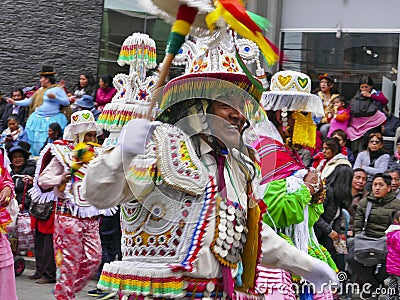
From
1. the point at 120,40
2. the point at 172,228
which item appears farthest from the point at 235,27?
the point at 120,40

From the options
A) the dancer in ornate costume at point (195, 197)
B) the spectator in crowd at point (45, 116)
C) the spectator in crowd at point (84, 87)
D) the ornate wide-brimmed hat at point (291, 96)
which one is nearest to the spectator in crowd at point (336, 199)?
the ornate wide-brimmed hat at point (291, 96)

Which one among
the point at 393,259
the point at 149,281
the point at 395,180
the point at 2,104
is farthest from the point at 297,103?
the point at 2,104

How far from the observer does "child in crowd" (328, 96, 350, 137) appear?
11.8 metres

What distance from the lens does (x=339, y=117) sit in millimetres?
11812

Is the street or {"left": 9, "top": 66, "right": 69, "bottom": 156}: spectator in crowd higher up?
{"left": 9, "top": 66, "right": 69, "bottom": 156}: spectator in crowd

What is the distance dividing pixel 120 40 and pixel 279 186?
1114 centimetres

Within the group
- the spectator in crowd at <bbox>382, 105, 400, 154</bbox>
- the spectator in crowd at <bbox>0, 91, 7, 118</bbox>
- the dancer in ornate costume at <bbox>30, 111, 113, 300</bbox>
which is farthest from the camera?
the spectator in crowd at <bbox>0, 91, 7, 118</bbox>

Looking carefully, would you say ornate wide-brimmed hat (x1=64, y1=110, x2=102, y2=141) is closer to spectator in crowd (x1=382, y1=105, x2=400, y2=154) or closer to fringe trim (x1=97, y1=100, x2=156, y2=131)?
fringe trim (x1=97, y1=100, x2=156, y2=131)

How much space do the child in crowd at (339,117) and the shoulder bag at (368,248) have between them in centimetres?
234

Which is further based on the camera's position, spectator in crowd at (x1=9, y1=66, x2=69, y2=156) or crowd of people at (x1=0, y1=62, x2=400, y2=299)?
spectator in crowd at (x1=9, y1=66, x2=69, y2=156)

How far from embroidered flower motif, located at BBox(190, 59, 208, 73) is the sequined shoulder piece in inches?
14.2

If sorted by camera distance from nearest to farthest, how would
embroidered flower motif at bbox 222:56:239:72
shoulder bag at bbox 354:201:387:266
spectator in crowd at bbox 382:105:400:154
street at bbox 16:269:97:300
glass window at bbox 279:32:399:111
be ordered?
embroidered flower motif at bbox 222:56:239:72 → shoulder bag at bbox 354:201:387:266 → street at bbox 16:269:97:300 → spectator in crowd at bbox 382:105:400:154 → glass window at bbox 279:32:399:111

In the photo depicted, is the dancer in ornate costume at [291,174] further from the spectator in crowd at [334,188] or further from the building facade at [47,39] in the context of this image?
the building facade at [47,39]

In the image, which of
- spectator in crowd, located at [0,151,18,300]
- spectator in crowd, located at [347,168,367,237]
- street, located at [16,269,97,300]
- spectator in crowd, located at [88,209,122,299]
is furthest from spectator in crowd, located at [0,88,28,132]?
spectator in crowd, located at [0,151,18,300]
